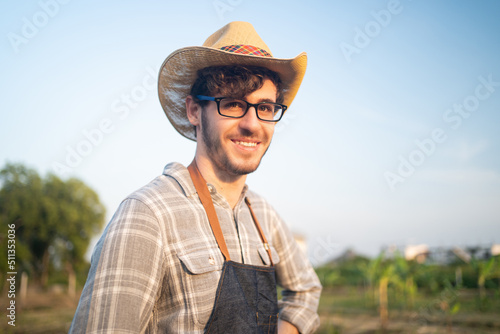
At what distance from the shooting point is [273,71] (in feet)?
5.72

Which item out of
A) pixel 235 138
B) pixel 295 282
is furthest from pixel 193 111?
pixel 295 282

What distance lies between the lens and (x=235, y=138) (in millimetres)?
1546

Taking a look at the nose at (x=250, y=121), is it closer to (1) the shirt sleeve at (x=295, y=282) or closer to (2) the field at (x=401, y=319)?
(1) the shirt sleeve at (x=295, y=282)

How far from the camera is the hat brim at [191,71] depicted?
159cm

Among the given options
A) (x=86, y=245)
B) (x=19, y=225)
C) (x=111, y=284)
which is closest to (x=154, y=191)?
(x=111, y=284)

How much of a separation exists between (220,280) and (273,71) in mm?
1031

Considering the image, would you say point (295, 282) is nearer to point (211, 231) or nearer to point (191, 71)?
point (211, 231)

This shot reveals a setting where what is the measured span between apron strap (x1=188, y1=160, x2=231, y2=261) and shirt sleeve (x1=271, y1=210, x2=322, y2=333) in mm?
561

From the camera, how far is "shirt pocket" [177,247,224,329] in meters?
1.21

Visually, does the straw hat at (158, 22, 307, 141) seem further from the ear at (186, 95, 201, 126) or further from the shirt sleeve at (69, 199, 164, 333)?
the shirt sleeve at (69, 199, 164, 333)

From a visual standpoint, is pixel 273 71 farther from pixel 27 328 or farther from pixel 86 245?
pixel 86 245

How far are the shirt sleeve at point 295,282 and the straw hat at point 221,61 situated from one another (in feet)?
2.73

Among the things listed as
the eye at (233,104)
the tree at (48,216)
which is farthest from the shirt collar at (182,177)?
the tree at (48,216)

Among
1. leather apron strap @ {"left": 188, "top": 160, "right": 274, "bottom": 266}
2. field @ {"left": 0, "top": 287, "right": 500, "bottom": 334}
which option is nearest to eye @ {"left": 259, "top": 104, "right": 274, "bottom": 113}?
leather apron strap @ {"left": 188, "top": 160, "right": 274, "bottom": 266}
